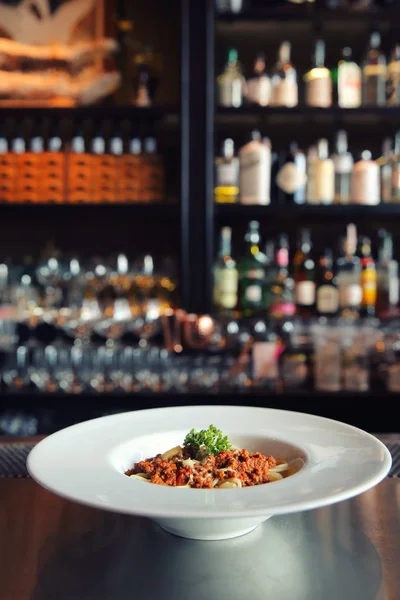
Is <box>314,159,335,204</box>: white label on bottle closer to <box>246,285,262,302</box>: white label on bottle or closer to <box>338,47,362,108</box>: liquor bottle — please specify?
<box>338,47,362,108</box>: liquor bottle

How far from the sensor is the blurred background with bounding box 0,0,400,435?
2254 mm

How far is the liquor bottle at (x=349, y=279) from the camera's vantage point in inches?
93.4

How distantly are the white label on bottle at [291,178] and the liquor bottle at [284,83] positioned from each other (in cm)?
21

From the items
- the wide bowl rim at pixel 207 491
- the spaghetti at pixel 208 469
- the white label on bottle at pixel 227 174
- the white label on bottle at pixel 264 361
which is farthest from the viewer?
the white label on bottle at pixel 227 174

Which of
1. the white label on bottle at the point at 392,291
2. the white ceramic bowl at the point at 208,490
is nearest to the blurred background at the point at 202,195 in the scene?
the white label on bottle at the point at 392,291

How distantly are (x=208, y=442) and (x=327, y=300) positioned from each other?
173cm

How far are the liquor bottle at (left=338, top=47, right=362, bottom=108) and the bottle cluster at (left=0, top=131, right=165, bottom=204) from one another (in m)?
0.69

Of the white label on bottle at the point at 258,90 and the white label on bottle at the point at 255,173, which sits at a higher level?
the white label on bottle at the point at 258,90

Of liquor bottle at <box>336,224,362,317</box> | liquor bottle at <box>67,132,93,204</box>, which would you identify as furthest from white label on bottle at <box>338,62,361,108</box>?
liquor bottle at <box>67,132,93,204</box>

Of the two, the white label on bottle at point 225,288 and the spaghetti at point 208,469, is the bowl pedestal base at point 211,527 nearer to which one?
the spaghetti at point 208,469

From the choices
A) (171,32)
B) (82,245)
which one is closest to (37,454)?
(82,245)

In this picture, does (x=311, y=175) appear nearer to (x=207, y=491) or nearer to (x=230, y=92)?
(x=230, y=92)

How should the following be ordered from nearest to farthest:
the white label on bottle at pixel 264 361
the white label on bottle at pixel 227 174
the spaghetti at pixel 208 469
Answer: the spaghetti at pixel 208 469 → the white label on bottle at pixel 264 361 → the white label on bottle at pixel 227 174

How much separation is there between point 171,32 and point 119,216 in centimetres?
74
